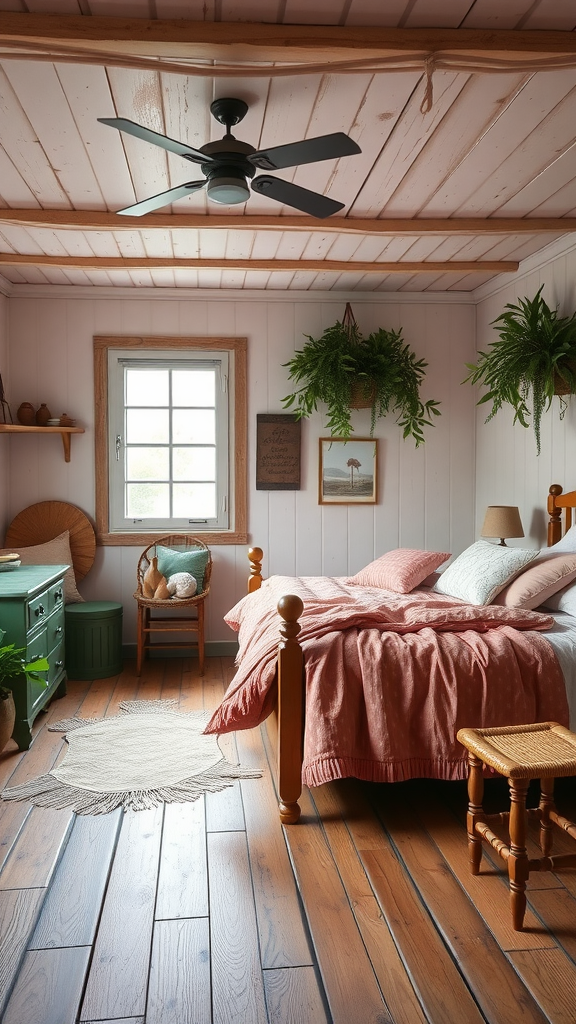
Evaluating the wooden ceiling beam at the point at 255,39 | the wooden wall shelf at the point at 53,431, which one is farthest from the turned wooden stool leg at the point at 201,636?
the wooden ceiling beam at the point at 255,39

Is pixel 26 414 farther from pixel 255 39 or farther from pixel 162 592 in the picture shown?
pixel 255 39

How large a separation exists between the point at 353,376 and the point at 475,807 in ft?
10.9

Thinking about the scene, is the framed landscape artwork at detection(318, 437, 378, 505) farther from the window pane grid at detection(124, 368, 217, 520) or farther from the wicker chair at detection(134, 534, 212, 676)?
the wicker chair at detection(134, 534, 212, 676)

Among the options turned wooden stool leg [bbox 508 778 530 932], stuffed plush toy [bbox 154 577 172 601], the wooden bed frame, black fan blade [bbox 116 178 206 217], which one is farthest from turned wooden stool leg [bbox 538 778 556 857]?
stuffed plush toy [bbox 154 577 172 601]

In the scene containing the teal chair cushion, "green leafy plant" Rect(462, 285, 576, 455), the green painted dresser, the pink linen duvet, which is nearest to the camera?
the pink linen duvet

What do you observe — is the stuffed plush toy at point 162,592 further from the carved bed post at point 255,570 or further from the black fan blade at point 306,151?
the black fan blade at point 306,151

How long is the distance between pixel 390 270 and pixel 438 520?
6.31 ft

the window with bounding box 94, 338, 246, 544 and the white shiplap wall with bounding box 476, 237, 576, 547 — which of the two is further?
the window with bounding box 94, 338, 246, 544

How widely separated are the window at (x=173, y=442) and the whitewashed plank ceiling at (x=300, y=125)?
0.85 metres

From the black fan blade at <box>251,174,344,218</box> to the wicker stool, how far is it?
2.01 metres

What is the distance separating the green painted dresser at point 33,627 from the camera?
12.4 ft

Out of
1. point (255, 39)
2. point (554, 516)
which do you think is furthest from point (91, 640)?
point (255, 39)

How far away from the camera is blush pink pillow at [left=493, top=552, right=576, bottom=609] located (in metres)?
3.64

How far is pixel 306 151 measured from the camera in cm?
251
